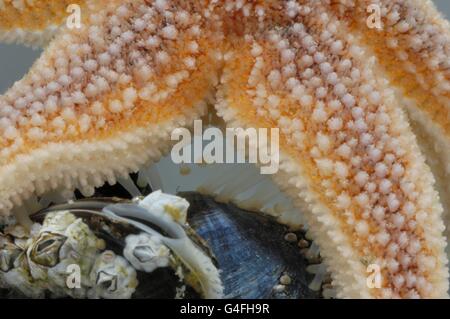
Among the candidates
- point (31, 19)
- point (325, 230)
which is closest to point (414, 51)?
point (325, 230)

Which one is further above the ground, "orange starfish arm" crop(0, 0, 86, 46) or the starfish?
"orange starfish arm" crop(0, 0, 86, 46)

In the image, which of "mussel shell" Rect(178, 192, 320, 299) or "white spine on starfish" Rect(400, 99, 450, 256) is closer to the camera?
"mussel shell" Rect(178, 192, 320, 299)

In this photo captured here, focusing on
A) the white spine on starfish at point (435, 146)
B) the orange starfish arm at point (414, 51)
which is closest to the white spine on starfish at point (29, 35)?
the orange starfish arm at point (414, 51)

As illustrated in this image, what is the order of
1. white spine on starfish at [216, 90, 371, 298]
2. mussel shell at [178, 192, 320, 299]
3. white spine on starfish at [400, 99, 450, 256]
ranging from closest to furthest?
white spine on starfish at [216, 90, 371, 298]
mussel shell at [178, 192, 320, 299]
white spine on starfish at [400, 99, 450, 256]

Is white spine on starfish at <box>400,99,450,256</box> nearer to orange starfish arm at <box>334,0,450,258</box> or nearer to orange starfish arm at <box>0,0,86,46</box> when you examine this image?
orange starfish arm at <box>334,0,450,258</box>

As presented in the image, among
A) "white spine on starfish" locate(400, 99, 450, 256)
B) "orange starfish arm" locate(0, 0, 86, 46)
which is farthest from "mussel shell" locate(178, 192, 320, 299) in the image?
"orange starfish arm" locate(0, 0, 86, 46)

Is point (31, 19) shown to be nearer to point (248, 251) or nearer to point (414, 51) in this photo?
point (248, 251)
